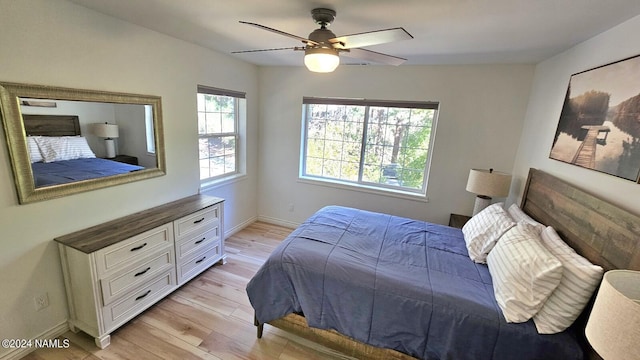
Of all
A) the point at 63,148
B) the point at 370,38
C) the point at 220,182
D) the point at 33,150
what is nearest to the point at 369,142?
the point at 220,182

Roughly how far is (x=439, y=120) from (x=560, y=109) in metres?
→ 1.12

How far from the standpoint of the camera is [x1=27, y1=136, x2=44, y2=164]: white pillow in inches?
66.1

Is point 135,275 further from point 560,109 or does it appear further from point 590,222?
point 560,109

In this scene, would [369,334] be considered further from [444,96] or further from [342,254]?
[444,96]

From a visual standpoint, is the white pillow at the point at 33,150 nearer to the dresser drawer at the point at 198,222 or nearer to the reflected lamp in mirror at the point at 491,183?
the dresser drawer at the point at 198,222

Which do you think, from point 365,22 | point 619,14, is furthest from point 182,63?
point 619,14

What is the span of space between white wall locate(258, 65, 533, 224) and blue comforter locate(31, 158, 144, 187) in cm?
201

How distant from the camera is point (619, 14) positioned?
153cm

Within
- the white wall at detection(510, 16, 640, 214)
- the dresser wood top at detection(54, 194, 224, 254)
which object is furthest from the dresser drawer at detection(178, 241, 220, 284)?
the white wall at detection(510, 16, 640, 214)

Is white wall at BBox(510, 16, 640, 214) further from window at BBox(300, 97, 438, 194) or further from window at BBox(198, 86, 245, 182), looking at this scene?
window at BBox(198, 86, 245, 182)

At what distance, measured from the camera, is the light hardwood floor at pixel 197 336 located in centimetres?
185

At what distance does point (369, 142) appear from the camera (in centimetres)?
360

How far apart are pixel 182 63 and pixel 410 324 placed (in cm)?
294

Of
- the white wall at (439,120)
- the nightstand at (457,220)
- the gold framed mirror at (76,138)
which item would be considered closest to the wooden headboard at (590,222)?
the nightstand at (457,220)
